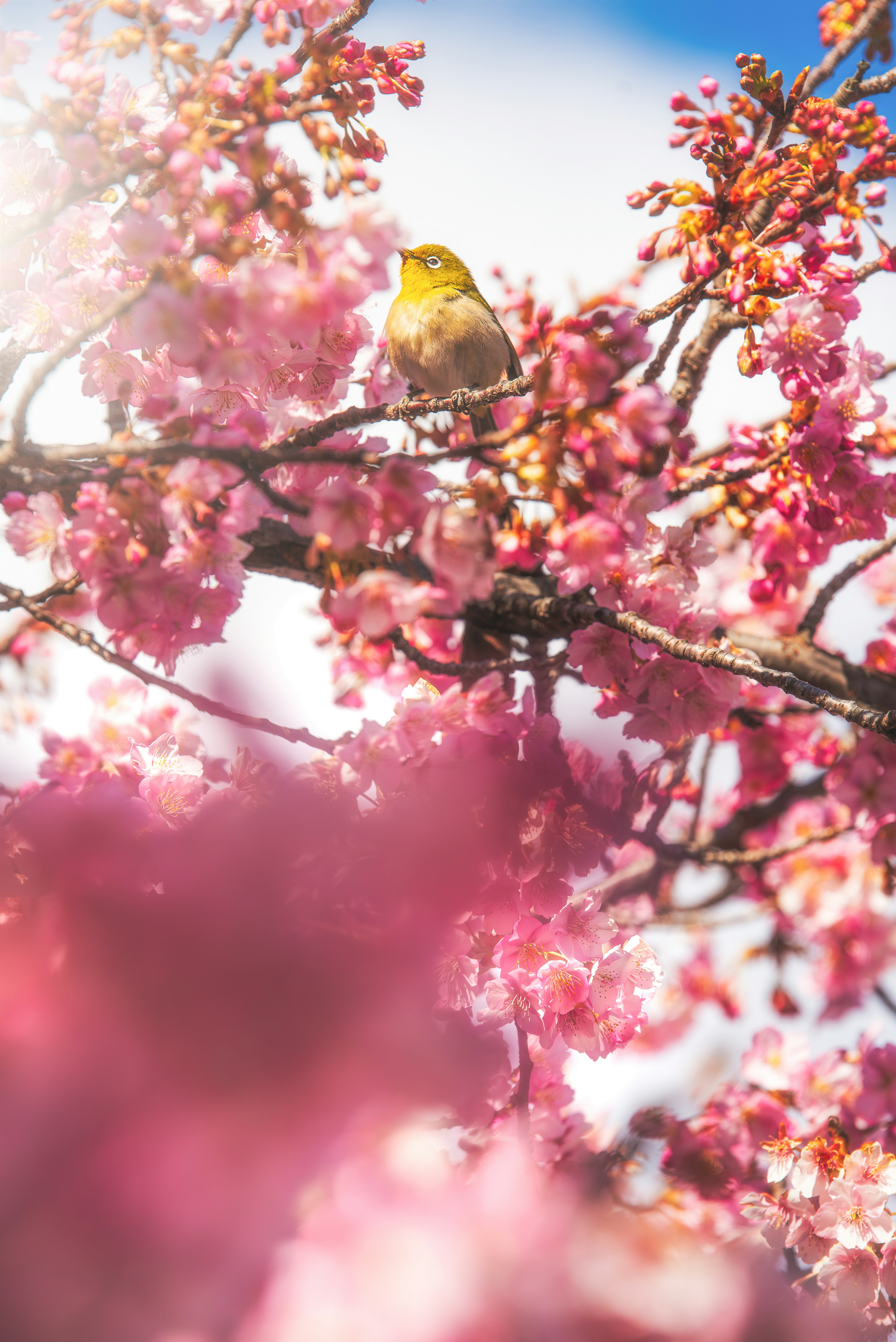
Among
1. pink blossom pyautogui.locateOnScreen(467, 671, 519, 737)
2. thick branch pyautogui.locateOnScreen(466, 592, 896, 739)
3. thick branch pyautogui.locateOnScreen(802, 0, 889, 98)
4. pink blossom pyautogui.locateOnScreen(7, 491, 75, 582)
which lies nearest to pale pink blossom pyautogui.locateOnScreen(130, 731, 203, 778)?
pink blossom pyautogui.locateOnScreen(7, 491, 75, 582)

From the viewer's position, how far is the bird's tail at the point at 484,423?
228 centimetres

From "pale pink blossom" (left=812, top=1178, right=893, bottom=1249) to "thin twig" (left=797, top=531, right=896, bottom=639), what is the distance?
1.27 metres

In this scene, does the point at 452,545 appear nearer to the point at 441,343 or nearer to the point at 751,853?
the point at 441,343

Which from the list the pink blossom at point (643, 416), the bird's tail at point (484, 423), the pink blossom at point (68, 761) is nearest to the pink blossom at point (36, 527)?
the pink blossom at point (68, 761)

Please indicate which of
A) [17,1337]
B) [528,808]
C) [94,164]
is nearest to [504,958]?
[528,808]

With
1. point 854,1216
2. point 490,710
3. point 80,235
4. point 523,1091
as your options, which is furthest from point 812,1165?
point 80,235

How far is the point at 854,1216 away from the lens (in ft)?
5.40

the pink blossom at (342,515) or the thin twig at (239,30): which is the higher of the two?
the thin twig at (239,30)

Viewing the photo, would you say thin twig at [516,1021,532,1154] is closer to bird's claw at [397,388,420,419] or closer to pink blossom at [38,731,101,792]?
pink blossom at [38,731,101,792]

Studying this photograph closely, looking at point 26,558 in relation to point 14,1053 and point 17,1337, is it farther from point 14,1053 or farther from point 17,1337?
point 17,1337

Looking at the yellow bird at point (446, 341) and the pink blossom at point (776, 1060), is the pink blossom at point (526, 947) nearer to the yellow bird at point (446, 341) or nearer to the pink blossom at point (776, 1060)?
the yellow bird at point (446, 341)

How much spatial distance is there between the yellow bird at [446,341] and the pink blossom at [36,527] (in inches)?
42.9

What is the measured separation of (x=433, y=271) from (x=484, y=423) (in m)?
0.53

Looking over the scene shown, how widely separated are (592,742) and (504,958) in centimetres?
48
